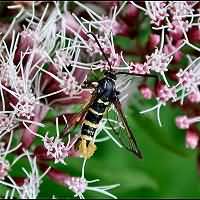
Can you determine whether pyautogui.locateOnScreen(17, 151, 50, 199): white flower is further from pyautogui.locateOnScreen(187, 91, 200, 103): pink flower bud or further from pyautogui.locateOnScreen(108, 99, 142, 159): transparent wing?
pyautogui.locateOnScreen(187, 91, 200, 103): pink flower bud

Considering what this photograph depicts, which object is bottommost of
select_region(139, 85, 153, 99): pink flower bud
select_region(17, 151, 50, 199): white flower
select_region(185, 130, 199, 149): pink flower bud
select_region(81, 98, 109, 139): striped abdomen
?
select_region(17, 151, 50, 199): white flower

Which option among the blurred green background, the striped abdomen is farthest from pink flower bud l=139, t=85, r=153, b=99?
the striped abdomen

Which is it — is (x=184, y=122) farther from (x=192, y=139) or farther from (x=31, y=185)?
(x=31, y=185)

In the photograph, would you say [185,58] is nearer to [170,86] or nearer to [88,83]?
[170,86]

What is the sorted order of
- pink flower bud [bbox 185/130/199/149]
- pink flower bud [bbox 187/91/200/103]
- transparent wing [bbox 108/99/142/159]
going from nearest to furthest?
1. transparent wing [bbox 108/99/142/159]
2. pink flower bud [bbox 187/91/200/103]
3. pink flower bud [bbox 185/130/199/149]

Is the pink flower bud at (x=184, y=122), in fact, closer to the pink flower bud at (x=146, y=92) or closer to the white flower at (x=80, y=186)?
the pink flower bud at (x=146, y=92)

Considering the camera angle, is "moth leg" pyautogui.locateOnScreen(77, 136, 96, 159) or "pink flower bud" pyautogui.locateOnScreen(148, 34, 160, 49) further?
"pink flower bud" pyautogui.locateOnScreen(148, 34, 160, 49)

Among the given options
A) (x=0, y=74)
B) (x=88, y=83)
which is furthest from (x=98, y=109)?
(x=0, y=74)

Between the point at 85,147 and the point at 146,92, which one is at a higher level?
the point at 146,92

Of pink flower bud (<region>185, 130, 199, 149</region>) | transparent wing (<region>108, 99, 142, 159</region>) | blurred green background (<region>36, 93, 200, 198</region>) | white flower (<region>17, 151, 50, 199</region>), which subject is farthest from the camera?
blurred green background (<region>36, 93, 200, 198</region>)

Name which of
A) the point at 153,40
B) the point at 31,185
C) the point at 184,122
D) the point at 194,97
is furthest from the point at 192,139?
the point at 31,185

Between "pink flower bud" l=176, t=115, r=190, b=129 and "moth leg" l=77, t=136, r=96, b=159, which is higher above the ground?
"pink flower bud" l=176, t=115, r=190, b=129
